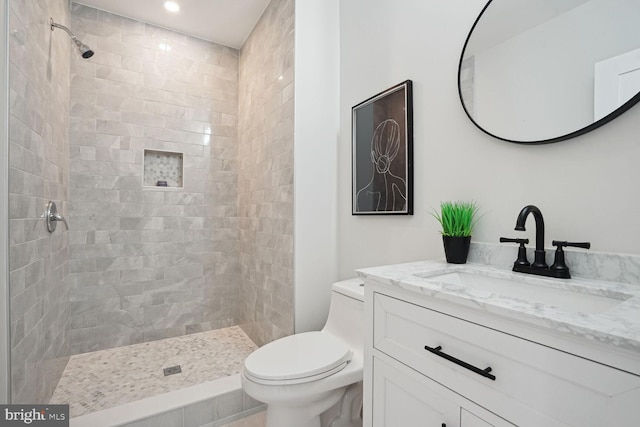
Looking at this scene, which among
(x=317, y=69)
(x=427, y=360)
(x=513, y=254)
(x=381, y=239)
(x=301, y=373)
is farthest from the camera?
(x=317, y=69)

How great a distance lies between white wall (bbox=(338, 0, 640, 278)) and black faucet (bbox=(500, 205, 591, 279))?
87mm

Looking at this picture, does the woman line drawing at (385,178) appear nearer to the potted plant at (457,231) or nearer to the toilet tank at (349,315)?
the potted plant at (457,231)

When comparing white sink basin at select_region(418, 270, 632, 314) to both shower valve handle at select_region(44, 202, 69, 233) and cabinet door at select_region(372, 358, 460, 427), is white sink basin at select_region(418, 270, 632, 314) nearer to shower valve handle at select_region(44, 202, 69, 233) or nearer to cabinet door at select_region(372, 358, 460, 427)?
cabinet door at select_region(372, 358, 460, 427)

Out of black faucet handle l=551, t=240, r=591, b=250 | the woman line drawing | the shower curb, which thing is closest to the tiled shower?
the shower curb

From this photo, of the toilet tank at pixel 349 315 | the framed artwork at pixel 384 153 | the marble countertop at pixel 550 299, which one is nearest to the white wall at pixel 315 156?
the framed artwork at pixel 384 153

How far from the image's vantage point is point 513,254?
1.05m

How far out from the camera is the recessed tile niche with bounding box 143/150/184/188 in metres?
2.60

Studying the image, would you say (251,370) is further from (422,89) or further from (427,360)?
(422,89)

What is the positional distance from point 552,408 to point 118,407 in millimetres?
1890

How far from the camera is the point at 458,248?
1.14 metres

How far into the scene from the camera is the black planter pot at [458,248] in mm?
1137

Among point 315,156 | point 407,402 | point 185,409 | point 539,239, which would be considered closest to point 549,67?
point 539,239

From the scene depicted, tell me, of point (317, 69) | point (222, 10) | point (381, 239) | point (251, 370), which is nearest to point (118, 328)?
point (251, 370)
